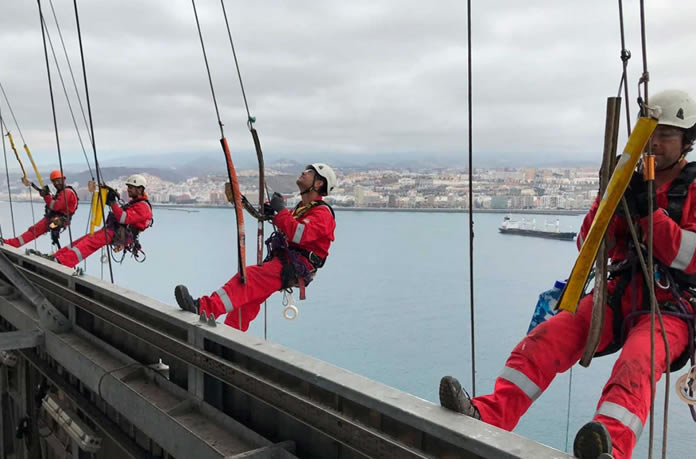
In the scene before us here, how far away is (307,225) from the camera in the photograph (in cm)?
358

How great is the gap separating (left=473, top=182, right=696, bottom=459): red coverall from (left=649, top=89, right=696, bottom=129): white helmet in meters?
0.20

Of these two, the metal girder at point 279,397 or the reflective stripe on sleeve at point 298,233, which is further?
the reflective stripe on sleeve at point 298,233

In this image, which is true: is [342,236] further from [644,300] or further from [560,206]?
[644,300]

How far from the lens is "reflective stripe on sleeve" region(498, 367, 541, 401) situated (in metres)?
1.65

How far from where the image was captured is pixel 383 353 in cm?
1078

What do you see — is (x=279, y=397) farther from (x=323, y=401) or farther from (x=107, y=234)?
(x=107, y=234)

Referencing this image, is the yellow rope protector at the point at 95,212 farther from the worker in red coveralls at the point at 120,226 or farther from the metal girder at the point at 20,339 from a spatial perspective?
the metal girder at the point at 20,339

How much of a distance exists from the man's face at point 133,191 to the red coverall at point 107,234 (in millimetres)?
45

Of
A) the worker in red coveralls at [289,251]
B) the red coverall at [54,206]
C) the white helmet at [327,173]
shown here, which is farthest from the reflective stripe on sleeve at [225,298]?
the red coverall at [54,206]

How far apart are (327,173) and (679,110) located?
2.38 meters

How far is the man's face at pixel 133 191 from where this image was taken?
6.29 metres

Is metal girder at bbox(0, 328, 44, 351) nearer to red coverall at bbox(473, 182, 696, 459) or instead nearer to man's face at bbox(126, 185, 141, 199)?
red coverall at bbox(473, 182, 696, 459)

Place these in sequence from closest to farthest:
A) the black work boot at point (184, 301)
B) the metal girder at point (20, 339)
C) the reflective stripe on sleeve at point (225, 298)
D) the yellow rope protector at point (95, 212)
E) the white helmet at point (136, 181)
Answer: the black work boot at point (184, 301) < the metal girder at point (20, 339) < the reflective stripe on sleeve at point (225, 298) < the yellow rope protector at point (95, 212) < the white helmet at point (136, 181)

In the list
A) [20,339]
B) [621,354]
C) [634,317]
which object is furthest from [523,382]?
[20,339]
